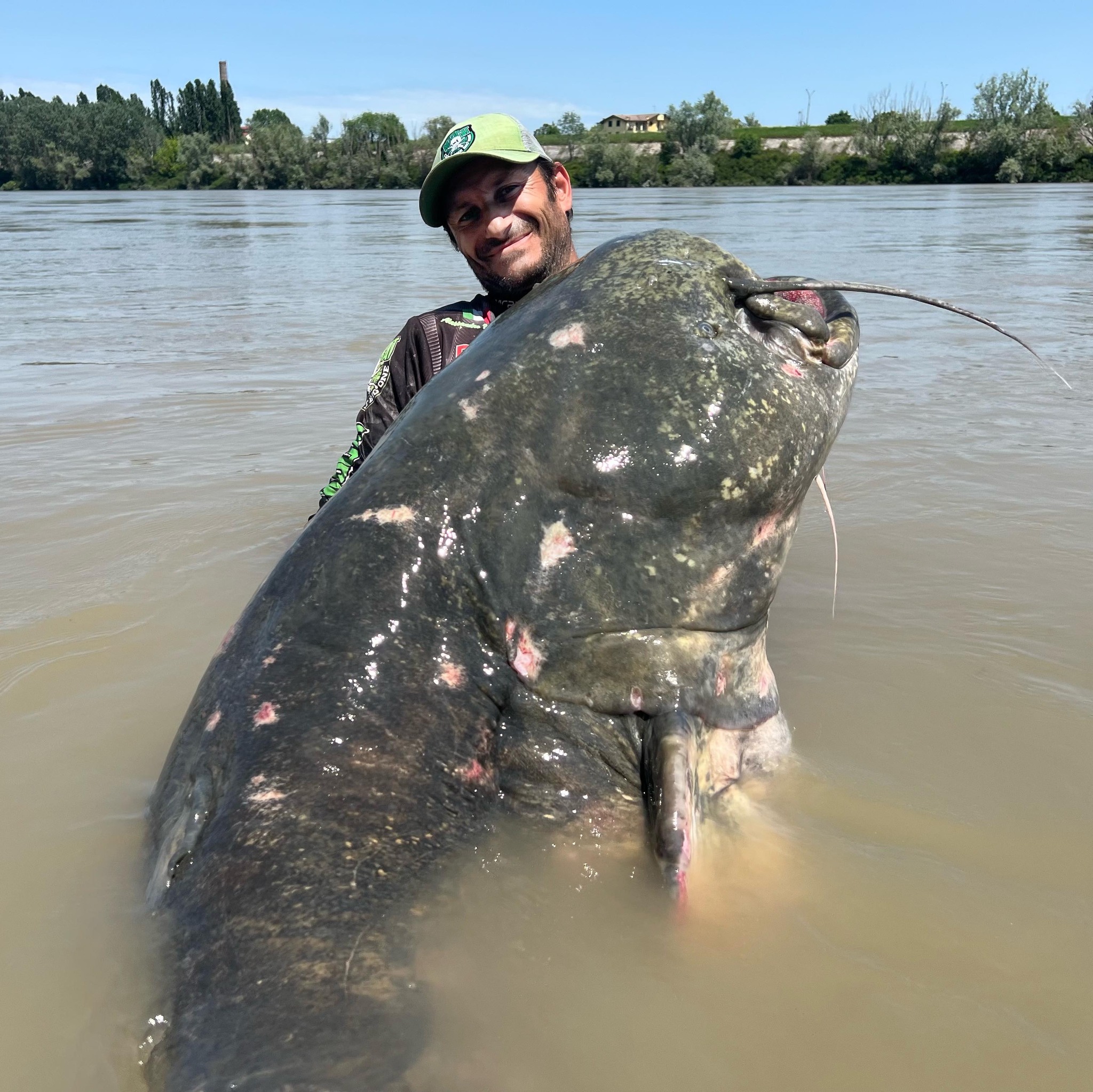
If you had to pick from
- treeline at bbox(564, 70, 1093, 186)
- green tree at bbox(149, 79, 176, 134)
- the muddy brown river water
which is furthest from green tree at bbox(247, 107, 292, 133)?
the muddy brown river water

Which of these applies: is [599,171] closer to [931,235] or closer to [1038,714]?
[931,235]

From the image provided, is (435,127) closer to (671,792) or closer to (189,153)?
(189,153)

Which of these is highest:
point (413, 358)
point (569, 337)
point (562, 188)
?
point (562, 188)

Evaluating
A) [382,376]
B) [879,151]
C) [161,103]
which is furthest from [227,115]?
[382,376]

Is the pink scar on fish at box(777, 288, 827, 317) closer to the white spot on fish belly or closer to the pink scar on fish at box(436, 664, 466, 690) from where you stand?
the white spot on fish belly

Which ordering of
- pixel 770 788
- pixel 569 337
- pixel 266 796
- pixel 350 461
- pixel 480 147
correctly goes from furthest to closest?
pixel 350 461 → pixel 480 147 → pixel 770 788 → pixel 569 337 → pixel 266 796

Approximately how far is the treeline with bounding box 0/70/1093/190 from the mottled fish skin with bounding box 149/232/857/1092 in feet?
219

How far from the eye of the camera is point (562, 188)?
3410 millimetres

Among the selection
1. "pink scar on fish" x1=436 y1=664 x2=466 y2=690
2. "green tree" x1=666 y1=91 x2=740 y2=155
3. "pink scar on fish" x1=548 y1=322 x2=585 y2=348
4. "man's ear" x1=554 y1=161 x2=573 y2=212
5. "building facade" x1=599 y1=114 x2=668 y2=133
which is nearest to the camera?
"pink scar on fish" x1=436 y1=664 x2=466 y2=690

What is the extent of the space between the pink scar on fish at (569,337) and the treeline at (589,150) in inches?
2631

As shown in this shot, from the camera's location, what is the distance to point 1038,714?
9.61 feet

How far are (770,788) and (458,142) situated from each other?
6.94 feet

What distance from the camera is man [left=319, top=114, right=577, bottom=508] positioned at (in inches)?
124

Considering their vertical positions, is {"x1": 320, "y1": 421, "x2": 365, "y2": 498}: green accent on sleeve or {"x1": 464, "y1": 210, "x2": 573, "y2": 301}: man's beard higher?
{"x1": 464, "y1": 210, "x2": 573, "y2": 301}: man's beard
